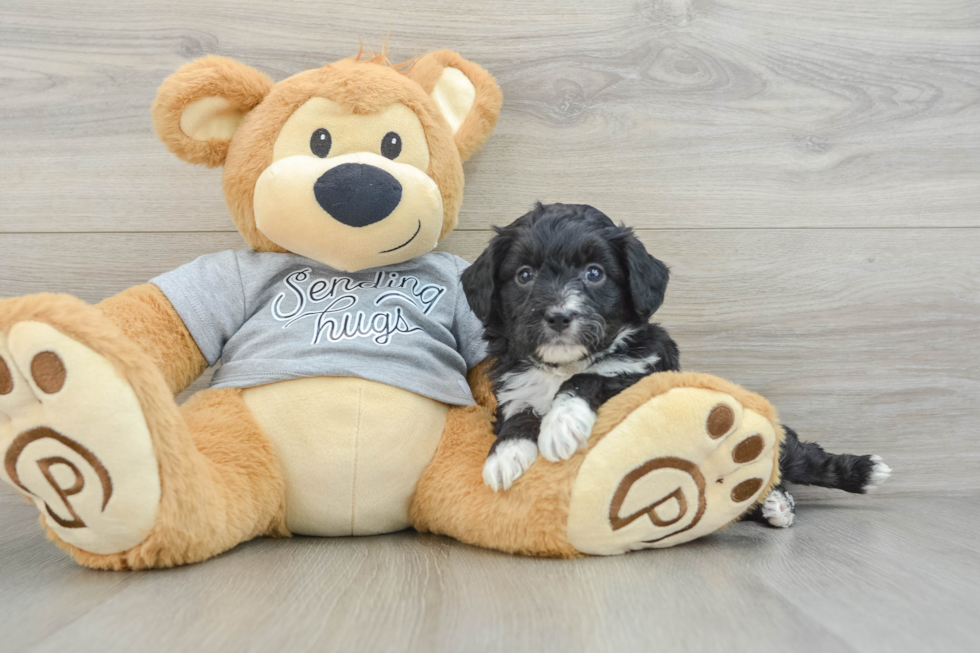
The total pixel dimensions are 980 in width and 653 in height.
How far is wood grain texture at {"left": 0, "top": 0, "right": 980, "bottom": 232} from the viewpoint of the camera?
5.98 ft

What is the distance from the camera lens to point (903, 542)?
4.70ft

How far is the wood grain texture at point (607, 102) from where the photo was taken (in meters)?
1.82

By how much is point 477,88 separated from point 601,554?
109cm

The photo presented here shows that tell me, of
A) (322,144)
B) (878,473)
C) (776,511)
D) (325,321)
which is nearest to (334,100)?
(322,144)

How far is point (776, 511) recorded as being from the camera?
154cm

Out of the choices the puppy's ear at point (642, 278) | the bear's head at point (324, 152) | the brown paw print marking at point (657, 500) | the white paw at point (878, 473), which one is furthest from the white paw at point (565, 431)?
the white paw at point (878, 473)

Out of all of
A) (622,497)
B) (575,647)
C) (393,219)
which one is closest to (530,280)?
(393,219)

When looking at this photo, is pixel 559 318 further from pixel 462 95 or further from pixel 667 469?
pixel 462 95

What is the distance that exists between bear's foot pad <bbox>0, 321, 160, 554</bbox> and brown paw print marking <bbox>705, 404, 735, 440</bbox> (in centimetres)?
92

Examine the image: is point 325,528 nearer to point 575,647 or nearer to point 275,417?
point 275,417

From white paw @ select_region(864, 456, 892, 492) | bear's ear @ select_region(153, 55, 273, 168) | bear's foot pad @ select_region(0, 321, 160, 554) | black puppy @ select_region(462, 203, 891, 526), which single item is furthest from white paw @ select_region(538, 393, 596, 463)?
bear's ear @ select_region(153, 55, 273, 168)

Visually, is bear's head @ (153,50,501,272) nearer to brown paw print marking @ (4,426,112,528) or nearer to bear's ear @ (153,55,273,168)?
bear's ear @ (153,55,273,168)

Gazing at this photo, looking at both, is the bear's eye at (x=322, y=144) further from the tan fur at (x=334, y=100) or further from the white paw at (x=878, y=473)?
the white paw at (x=878, y=473)

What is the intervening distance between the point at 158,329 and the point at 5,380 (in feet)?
1.28
